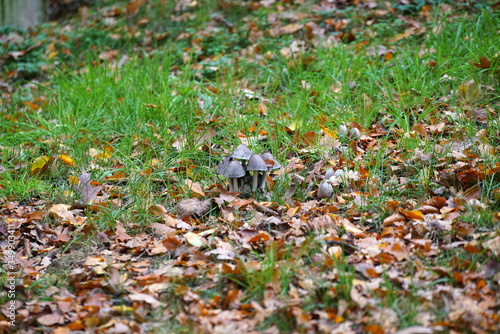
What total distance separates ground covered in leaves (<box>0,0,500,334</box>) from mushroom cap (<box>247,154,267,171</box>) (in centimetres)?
29

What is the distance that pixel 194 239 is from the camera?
2.46m

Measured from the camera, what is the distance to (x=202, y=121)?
3.79 meters

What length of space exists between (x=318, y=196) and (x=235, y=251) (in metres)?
0.81

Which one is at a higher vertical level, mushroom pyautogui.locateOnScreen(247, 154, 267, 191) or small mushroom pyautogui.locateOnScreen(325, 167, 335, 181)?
mushroom pyautogui.locateOnScreen(247, 154, 267, 191)

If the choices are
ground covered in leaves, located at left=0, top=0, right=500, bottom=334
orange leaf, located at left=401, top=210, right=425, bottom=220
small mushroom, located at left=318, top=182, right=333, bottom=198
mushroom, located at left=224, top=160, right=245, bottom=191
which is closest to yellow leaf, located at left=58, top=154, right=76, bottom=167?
ground covered in leaves, located at left=0, top=0, right=500, bottom=334

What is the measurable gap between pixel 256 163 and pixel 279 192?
15.8 inches

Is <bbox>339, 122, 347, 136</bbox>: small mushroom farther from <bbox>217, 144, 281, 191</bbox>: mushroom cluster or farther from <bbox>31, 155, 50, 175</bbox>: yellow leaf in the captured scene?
<bbox>31, 155, 50, 175</bbox>: yellow leaf


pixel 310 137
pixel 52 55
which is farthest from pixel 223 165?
pixel 52 55

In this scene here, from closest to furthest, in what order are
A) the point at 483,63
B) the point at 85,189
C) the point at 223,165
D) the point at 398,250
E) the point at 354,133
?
the point at 398,250
the point at 223,165
the point at 85,189
the point at 354,133
the point at 483,63

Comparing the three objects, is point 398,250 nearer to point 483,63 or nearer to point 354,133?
point 354,133

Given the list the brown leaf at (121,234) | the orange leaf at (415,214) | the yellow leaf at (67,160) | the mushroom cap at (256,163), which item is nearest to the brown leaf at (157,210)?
the brown leaf at (121,234)

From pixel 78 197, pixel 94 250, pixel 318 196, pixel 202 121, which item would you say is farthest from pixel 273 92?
pixel 94 250

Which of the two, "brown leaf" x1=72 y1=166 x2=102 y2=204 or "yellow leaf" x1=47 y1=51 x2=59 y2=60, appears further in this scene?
"yellow leaf" x1=47 y1=51 x2=59 y2=60

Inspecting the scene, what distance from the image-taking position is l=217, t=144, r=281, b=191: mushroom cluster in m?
2.65
